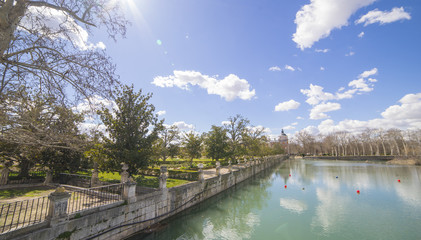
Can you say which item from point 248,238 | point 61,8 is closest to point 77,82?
point 61,8

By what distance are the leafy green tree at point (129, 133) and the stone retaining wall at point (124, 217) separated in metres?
2.68

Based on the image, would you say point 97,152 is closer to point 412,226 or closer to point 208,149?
point 208,149

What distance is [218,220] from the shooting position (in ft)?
37.4

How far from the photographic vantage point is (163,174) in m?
10.1

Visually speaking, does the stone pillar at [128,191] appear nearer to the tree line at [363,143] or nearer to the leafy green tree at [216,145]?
the leafy green tree at [216,145]

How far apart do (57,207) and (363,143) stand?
9510 centimetres

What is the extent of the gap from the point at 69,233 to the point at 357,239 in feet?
Answer: 41.1

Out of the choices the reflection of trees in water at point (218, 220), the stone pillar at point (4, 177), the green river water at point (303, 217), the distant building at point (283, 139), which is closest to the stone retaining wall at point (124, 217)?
the green river water at point (303, 217)

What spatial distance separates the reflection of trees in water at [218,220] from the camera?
9.41 meters

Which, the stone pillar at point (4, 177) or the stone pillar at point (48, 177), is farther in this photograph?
the stone pillar at point (48, 177)

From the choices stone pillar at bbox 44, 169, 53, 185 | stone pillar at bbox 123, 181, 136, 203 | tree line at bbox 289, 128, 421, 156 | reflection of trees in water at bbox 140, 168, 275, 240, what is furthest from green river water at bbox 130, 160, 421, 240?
tree line at bbox 289, 128, 421, 156

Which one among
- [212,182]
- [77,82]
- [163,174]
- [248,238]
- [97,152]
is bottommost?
[248,238]

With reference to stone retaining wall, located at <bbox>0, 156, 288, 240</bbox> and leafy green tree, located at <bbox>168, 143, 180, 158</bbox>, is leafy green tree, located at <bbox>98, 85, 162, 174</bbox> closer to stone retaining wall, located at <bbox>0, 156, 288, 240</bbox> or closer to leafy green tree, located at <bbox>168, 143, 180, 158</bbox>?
stone retaining wall, located at <bbox>0, 156, 288, 240</bbox>

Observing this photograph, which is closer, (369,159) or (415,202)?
(415,202)
